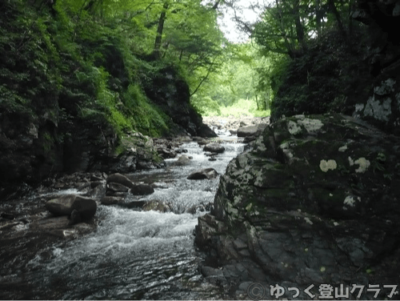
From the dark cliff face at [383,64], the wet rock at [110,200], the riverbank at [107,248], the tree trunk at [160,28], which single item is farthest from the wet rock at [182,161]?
the tree trunk at [160,28]

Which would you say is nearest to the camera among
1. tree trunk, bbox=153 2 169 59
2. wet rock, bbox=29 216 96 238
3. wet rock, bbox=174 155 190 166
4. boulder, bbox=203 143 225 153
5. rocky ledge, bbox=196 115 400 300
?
rocky ledge, bbox=196 115 400 300

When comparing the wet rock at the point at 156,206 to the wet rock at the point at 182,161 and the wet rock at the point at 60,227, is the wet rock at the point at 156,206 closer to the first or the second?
the wet rock at the point at 60,227

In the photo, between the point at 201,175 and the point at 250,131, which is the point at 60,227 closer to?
the point at 201,175

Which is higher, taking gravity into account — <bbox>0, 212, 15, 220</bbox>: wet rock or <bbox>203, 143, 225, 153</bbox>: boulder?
<bbox>203, 143, 225, 153</bbox>: boulder

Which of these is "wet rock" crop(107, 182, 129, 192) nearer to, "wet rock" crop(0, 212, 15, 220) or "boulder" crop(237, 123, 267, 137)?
"wet rock" crop(0, 212, 15, 220)

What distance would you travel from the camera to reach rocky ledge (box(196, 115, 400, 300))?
3.57 metres

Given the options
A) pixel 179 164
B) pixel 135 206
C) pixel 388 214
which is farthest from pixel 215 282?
pixel 179 164

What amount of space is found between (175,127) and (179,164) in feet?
28.5

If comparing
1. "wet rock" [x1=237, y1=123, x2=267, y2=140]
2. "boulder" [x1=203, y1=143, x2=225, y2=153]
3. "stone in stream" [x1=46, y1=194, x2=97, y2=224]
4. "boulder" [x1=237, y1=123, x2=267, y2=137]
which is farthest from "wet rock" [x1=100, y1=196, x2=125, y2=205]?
"boulder" [x1=237, y1=123, x2=267, y2=137]

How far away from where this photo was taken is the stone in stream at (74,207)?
20.6 ft

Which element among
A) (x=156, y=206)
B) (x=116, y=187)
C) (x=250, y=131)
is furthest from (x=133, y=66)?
(x=156, y=206)

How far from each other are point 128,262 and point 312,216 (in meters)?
3.07

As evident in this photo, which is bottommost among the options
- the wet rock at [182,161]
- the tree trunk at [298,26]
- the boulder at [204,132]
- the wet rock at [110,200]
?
the wet rock at [110,200]

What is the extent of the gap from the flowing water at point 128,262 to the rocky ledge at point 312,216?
0.44 m
